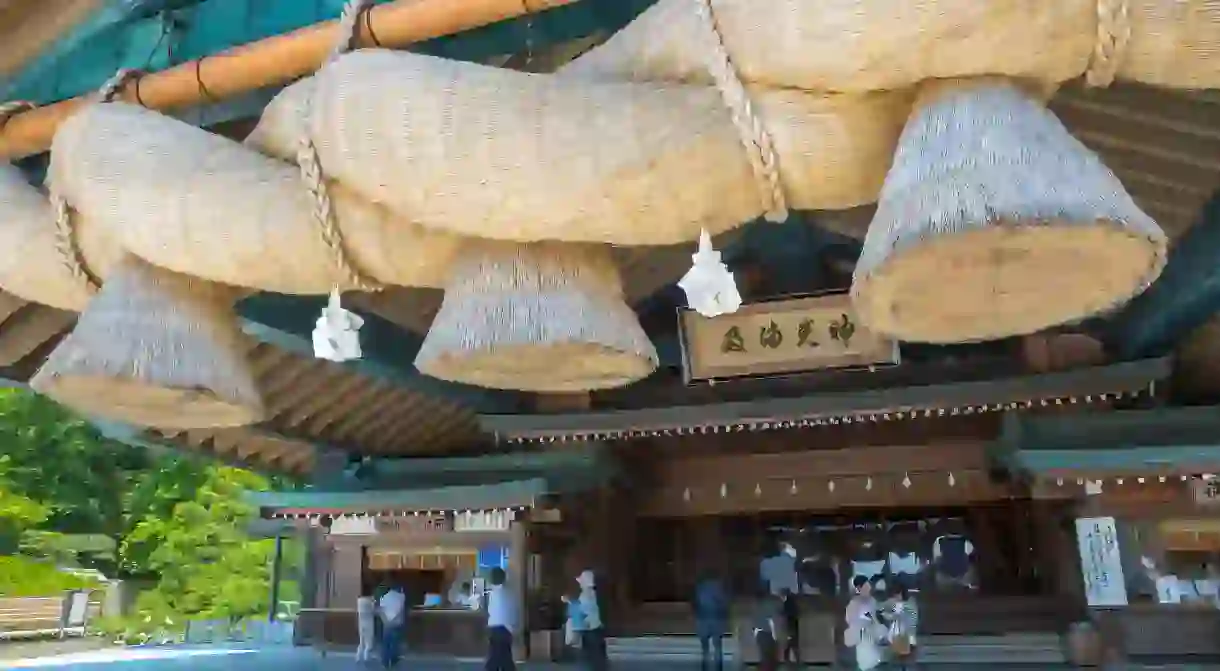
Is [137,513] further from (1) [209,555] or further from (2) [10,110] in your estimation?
(2) [10,110]

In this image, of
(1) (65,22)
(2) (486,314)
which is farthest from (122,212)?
(1) (65,22)

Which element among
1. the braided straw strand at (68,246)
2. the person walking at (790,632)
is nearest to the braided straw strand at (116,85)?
the braided straw strand at (68,246)

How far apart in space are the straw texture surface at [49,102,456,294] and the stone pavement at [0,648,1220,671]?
268 inches

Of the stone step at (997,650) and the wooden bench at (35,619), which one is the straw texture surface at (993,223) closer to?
the stone step at (997,650)

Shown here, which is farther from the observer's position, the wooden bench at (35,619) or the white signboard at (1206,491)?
the wooden bench at (35,619)

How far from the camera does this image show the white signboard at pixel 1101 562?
6773 millimetres

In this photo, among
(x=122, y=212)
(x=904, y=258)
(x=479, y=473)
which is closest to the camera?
(x=904, y=258)

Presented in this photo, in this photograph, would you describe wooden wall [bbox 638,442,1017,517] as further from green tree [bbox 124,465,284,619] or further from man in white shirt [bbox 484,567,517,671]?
green tree [bbox 124,465,284,619]

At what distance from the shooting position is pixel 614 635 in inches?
330

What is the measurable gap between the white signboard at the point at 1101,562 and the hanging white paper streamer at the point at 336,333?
713 cm

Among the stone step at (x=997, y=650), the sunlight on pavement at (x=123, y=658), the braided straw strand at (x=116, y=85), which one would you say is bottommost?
the sunlight on pavement at (x=123, y=658)

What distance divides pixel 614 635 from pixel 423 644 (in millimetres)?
2020

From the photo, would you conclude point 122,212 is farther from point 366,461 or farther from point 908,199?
point 366,461

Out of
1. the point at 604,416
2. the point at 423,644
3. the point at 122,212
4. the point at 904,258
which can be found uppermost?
the point at 604,416
